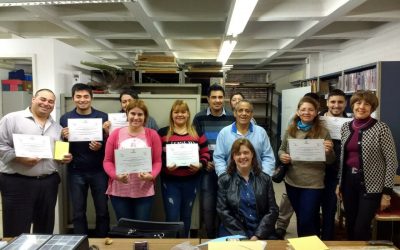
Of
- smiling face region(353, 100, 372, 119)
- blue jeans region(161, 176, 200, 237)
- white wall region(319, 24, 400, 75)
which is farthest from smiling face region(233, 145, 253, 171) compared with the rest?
white wall region(319, 24, 400, 75)

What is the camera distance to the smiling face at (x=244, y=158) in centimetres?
234

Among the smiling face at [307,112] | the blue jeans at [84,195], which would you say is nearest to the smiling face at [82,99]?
the blue jeans at [84,195]

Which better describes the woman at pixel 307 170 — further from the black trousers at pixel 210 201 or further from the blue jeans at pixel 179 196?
the blue jeans at pixel 179 196

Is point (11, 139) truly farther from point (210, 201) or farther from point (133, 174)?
point (210, 201)

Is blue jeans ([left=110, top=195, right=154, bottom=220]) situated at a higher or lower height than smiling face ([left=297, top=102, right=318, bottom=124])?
lower

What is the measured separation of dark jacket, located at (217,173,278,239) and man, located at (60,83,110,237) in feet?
3.86

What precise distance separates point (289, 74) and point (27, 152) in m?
8.04

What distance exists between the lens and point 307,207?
8.73ft

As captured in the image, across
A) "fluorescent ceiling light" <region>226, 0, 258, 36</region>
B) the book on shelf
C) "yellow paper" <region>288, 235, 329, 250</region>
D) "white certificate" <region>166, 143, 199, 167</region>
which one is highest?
"fluorescent ceiling light" <region>226, 0, 258, 36</region>

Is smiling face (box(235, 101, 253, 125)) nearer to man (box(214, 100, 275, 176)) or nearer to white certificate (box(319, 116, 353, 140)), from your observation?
man (box(214, 100, 275, 176))

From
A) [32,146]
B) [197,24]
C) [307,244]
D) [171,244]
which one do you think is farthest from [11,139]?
[197,24]

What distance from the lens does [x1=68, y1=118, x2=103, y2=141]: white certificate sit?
2.76 m

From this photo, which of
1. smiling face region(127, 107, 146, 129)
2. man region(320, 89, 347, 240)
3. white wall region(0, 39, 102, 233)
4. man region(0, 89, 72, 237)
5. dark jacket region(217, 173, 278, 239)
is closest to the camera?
dark jacket region(217, 173, 278, 239)

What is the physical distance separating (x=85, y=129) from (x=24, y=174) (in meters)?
0.58
